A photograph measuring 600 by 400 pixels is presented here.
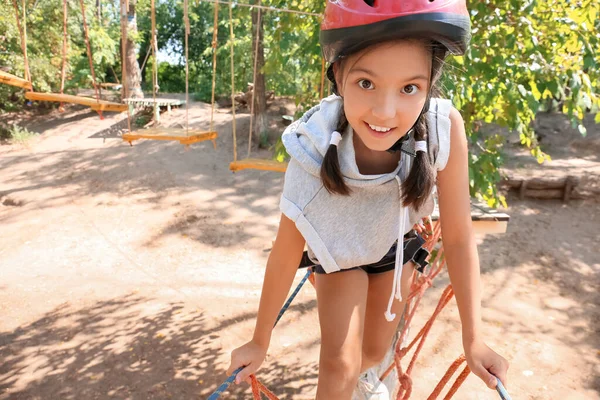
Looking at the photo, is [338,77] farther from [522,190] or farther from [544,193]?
[544,193]

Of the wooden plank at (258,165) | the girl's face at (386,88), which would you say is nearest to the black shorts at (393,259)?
the girl's face at (386,88)

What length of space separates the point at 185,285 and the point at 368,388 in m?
3.75

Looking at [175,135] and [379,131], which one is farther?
[175,135]

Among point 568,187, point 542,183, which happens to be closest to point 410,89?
point 542,183

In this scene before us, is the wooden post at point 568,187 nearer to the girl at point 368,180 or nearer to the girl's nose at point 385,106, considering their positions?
the girl at point 368,180

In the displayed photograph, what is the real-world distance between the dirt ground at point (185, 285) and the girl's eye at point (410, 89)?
118 inches

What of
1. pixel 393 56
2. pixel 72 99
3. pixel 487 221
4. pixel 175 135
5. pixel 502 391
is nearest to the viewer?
pixel 502 391

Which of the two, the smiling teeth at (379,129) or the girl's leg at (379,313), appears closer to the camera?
the smiling teeth at (379,129)

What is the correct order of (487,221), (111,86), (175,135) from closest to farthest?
(487,221), (175,135), (111,86)

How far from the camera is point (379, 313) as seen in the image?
4.99ft

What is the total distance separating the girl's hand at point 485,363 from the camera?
123 cm

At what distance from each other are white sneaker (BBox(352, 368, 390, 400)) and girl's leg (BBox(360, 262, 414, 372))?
338mm

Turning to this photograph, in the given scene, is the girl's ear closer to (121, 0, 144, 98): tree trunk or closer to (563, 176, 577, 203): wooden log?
(563, 176, 577, 203): wooden log

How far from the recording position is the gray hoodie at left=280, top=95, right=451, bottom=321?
1.33m
